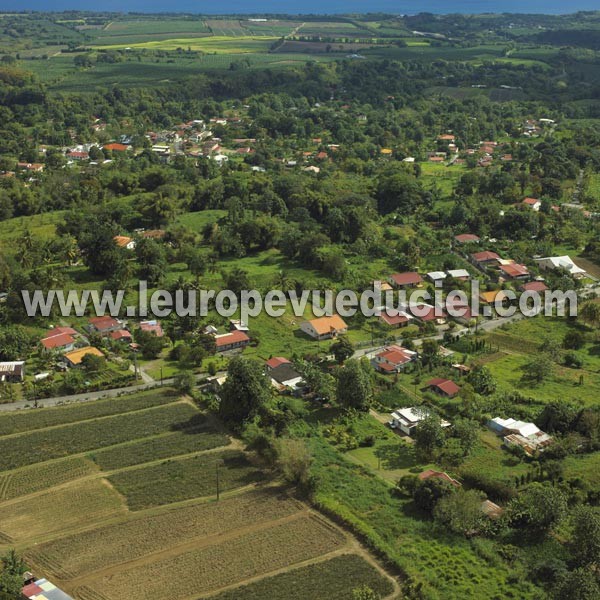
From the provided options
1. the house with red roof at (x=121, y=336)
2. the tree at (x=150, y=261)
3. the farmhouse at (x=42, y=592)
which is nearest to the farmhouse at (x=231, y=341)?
the house with red roof at (x=121, y=336)

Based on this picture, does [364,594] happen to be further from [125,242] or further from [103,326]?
[125,242]

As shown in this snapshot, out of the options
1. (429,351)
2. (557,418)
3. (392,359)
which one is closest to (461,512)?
(557,418)

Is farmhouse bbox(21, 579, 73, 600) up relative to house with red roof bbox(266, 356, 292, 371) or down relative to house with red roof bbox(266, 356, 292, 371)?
down

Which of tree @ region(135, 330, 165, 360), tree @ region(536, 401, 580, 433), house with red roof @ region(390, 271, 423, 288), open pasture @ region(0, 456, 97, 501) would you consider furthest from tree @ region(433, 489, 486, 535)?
house with red roof @ region(390, 271, 423, 288)

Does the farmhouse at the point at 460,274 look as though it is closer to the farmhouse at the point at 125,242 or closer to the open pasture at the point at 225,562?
the farmhouse at the point at 125,242

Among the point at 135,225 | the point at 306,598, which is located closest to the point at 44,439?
the point at 306,598

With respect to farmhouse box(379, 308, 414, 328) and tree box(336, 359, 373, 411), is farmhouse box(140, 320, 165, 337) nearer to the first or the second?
tree box(336, 359, 373, 411)
